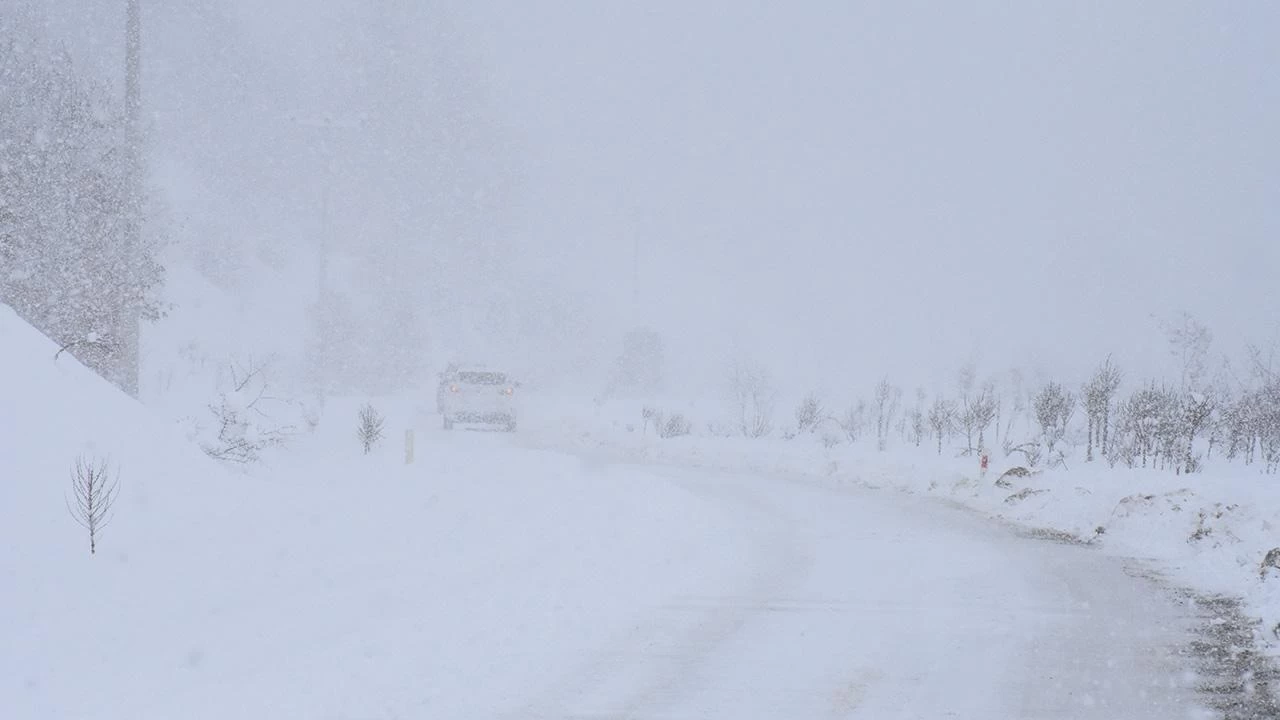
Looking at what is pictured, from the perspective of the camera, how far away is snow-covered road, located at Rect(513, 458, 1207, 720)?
6.31m

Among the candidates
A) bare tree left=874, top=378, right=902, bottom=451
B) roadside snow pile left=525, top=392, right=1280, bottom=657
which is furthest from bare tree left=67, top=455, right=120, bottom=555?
bare tree left=874, top=378, right=902, bottom=451

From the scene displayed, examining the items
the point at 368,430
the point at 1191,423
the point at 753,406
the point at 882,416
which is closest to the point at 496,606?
the point at 368,430

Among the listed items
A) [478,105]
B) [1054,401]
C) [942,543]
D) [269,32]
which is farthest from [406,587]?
[269,32]

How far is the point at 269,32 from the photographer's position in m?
86.8

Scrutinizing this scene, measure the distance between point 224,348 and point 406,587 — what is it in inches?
1795

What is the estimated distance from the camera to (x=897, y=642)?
25.6 feet

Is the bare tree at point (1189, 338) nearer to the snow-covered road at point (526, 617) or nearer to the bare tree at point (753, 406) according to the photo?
the bare tree at point (753, 406)

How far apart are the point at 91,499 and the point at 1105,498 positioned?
12995 millimetres

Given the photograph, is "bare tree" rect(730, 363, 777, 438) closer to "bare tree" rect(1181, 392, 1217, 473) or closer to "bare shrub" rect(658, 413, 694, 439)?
"bare shrub" rect(658, 413, 694, 439)

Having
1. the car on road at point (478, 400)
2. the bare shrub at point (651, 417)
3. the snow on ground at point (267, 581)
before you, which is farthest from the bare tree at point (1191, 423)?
the car on road at point (478, 400)

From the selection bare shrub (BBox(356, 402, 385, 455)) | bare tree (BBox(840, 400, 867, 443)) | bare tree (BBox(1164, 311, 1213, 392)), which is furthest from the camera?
bare tree (BBox(1164, 311, 1213, 392))

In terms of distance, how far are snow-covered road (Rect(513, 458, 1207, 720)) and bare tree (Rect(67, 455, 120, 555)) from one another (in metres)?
3.85

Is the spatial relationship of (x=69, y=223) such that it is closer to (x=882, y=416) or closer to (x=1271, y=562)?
(x=1271, y=562)

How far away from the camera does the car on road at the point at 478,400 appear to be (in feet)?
95.4
